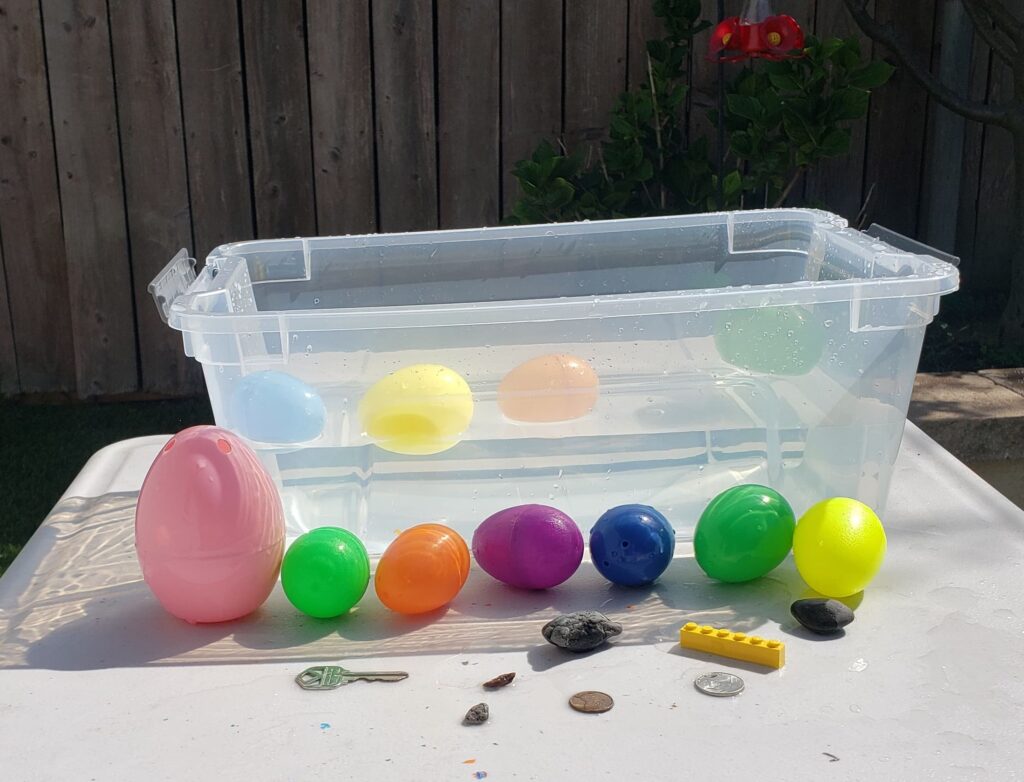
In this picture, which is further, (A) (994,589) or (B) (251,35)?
(B) (251,35)

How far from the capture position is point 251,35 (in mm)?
3168

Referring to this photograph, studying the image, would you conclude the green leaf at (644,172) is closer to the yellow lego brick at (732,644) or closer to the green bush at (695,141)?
the green bush at (695,141)

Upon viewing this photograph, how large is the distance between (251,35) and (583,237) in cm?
163

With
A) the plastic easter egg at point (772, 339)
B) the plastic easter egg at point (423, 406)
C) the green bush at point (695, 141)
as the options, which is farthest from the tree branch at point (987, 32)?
the plastic easter egg at point (423, 406)

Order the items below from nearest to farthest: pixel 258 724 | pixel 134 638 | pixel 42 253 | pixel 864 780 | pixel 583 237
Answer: pixel 864 780
pixel 258 724
pixel 134 638
pixel 583 237
pixel 42 253

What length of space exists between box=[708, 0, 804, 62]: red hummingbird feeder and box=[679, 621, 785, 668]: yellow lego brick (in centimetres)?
152

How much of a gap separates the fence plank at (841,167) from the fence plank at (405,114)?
1.12m

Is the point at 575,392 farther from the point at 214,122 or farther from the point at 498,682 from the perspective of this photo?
the point at 214,122

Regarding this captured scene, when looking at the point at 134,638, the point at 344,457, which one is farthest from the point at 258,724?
the point at 344,457

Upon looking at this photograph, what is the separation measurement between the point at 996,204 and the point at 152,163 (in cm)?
258

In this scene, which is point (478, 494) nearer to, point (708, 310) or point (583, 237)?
point (708, 310)

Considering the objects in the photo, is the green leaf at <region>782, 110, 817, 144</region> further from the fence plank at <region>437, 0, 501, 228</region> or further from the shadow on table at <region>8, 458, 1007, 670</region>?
the shadow on table at <region>8, 458, 1007, 670</region>

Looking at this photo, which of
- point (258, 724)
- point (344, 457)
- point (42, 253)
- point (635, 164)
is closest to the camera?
point (258, 724)

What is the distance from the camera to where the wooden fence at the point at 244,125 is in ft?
10.4
